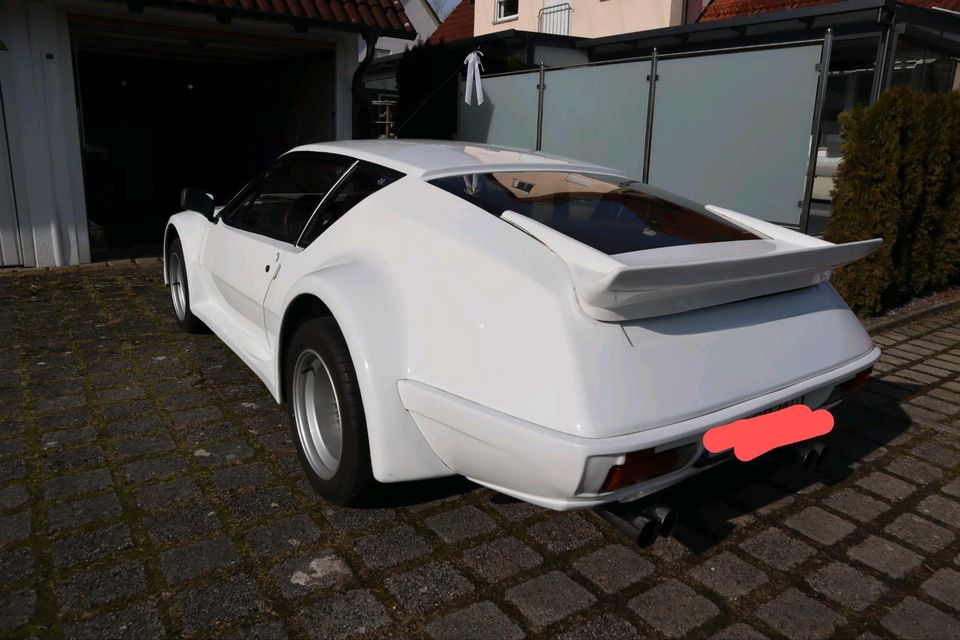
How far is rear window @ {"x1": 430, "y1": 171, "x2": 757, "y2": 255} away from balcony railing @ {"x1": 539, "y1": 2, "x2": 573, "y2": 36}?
19.9 metres

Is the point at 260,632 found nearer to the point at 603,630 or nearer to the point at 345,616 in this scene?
the point at 345,616

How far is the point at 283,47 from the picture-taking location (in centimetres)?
930

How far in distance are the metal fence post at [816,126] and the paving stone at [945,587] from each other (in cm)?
508

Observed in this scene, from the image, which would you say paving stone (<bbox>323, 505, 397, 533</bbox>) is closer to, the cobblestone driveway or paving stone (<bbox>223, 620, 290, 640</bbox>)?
the cobblestone driveway

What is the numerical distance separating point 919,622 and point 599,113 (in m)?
7.78

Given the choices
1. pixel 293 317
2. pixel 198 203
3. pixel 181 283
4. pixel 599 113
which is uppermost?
pixel 599 113

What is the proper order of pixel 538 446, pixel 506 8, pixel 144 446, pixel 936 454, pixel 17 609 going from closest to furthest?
1. pixel 538 446
2. pixel 17 609
3. pixel 144 446
4. pixel 936 454
5. pixel 506 8

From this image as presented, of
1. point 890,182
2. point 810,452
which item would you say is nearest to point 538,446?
point 810,452

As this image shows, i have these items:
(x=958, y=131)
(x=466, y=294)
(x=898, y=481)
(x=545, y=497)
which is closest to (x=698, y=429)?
(x=545, y=497)

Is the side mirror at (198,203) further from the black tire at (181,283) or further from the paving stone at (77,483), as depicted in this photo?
the paving stone at (77,483)

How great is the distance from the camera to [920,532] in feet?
9.20

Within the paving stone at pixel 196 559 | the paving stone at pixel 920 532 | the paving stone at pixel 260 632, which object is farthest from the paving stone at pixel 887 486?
the paving stone at pixel 196 559

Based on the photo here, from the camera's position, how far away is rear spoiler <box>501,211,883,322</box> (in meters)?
2.04

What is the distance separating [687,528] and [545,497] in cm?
92
